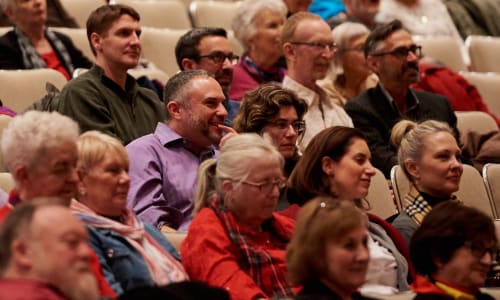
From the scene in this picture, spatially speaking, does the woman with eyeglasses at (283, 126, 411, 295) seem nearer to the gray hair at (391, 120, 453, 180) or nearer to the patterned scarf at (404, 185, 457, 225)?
the patterned scarf at (404, 185, 457, 225)

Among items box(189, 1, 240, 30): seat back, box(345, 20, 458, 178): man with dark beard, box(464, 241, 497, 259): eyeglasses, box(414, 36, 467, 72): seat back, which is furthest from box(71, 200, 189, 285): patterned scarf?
box(414, 36, 467, 72): seat back

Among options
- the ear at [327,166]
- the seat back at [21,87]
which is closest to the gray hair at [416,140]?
the ear at [327,166]

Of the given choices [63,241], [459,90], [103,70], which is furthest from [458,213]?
[459,90]

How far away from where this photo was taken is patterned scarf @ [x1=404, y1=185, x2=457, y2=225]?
430 centimetres

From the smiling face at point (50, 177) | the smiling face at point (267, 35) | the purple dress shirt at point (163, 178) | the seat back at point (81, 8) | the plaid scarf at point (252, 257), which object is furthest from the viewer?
the seat back at point (81, 8)

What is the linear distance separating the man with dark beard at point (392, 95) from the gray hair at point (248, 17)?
1.85 feet

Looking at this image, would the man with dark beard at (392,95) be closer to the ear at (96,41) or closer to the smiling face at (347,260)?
the ear at (96,41)

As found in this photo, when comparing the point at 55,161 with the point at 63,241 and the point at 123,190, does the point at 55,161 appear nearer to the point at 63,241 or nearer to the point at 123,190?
the point at 123,190

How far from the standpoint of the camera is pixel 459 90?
6355 mm

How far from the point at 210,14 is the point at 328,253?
4.01 m

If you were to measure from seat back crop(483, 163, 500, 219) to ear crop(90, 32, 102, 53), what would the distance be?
1.62 m

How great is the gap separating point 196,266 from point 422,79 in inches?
123

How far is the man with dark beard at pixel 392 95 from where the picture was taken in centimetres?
548

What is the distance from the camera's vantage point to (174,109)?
4496mm
